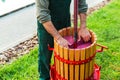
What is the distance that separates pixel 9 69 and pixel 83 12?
1.86 metres

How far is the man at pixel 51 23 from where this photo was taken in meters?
3.51

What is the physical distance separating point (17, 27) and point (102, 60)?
86.4 inches

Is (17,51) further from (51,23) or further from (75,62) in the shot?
(75,62)

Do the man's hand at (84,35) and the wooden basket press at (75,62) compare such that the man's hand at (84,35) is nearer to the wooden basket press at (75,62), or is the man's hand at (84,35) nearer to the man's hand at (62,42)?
the wooden basket press at (75,62)

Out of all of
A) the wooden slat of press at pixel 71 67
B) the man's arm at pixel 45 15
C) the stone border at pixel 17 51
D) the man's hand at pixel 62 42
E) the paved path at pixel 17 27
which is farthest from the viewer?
the paved path at pixel 17 27

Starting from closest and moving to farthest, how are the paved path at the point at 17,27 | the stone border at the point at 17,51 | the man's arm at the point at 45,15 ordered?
the man's arm at the point at 45,15, the stone border at the point at 17,51, the paved path at the point at 17,27

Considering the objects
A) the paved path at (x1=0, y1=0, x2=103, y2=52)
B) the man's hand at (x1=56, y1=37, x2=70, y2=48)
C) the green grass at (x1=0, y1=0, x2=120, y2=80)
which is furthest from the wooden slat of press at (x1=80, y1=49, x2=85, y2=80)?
the paved path at (x1=0, y1=0, x2=103, y2=52)

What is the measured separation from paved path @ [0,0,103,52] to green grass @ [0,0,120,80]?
67 centimetres

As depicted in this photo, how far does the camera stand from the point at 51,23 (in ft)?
11.6

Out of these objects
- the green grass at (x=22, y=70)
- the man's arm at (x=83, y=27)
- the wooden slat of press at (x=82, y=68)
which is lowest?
the green grass at (x=22, y=70)

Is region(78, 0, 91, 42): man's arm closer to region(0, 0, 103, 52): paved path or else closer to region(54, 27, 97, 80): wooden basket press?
region(54, 27, 97, 80): wooden basket press

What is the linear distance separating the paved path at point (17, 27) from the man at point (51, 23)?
1.74m

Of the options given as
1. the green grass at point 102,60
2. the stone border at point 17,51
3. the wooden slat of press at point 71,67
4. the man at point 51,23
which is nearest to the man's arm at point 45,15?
the man at point 51,23

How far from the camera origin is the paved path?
20.0 feet
